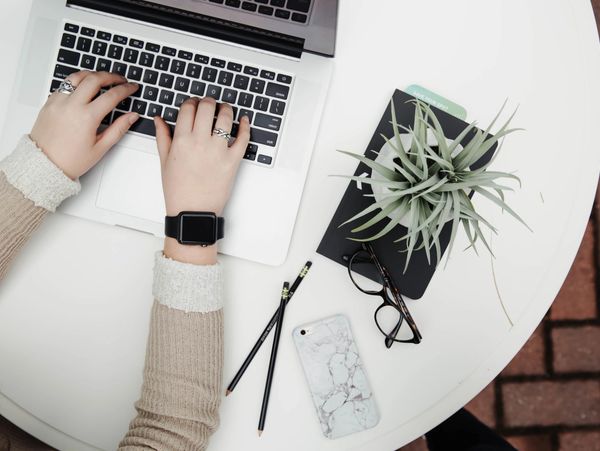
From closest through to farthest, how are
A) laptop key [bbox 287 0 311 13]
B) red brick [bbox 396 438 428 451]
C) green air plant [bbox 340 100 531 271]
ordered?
green air plant [bbox 340 100 531 271] < laptop key [bbox 287 0 311 13] < red brick [bbox 396 438 428 451]

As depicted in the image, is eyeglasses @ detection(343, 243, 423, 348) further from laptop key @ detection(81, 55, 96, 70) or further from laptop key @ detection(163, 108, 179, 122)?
laptop key @ detection(81, 55, 96, 70)

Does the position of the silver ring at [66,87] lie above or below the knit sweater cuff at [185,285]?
above

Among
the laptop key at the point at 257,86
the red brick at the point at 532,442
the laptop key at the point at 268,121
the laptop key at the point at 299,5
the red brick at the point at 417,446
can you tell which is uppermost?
the laptop key at the point at 299,5

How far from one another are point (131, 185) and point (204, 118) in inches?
5.3

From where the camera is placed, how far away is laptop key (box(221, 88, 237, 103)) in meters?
0.68

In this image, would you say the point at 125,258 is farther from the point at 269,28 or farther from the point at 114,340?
the point at 269,28

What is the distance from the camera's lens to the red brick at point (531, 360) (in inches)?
46.8

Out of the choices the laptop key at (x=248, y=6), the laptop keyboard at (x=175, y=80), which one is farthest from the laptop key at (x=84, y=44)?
the laptop key at (x=248, y=6)

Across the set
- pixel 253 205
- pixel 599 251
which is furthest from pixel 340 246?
pixel 599 251

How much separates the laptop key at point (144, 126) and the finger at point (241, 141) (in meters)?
0.11

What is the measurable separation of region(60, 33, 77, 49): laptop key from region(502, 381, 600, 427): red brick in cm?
109

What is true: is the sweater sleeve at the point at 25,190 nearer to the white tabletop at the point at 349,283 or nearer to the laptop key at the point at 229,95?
the white tabletop at the point at 349,283

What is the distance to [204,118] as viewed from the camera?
65cm

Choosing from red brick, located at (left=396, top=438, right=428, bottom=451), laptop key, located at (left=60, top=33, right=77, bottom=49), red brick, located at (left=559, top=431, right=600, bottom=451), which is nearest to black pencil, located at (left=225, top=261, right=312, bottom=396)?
laptop key, located at (left=60, top=33, right=77, bottom=49)
